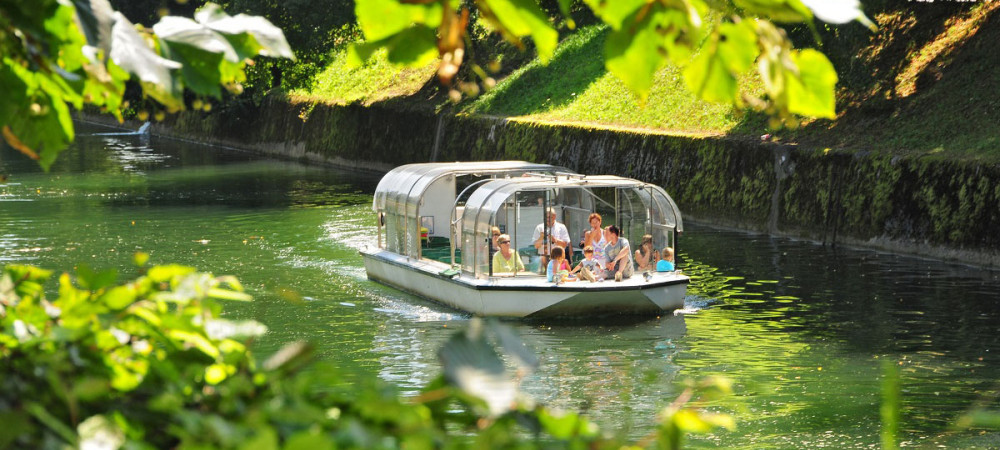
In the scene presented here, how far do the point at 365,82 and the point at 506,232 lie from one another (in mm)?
34006

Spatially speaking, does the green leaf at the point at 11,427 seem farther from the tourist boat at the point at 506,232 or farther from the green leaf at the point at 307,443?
the tourist boat at the point at 506,232

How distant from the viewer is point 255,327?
9.98 ft

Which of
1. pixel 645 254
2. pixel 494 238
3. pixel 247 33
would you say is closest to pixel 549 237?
pixel 494 238

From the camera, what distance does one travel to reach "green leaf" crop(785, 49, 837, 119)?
282 cm

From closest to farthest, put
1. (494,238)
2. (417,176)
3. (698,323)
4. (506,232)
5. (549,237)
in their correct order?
(698,323) < (494,238) < (549,237) < (506,232) < (417,176)

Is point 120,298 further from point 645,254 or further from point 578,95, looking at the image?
point 578,95

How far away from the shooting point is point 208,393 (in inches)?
108

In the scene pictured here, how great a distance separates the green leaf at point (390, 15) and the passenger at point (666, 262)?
1794 centimetres

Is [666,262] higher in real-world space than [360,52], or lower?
lower

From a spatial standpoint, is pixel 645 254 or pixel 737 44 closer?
pixel 737 44

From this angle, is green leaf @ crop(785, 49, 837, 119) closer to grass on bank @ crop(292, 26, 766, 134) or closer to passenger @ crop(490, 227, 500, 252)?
passenger @ crop(490, 227, 500, 252)

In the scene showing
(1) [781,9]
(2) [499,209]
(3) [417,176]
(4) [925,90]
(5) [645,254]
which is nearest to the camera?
(1) [781,9]

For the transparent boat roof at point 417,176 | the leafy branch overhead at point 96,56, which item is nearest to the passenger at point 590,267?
the transparent boat roof at point 417,176

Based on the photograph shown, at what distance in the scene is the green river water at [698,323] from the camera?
48.9 feet
